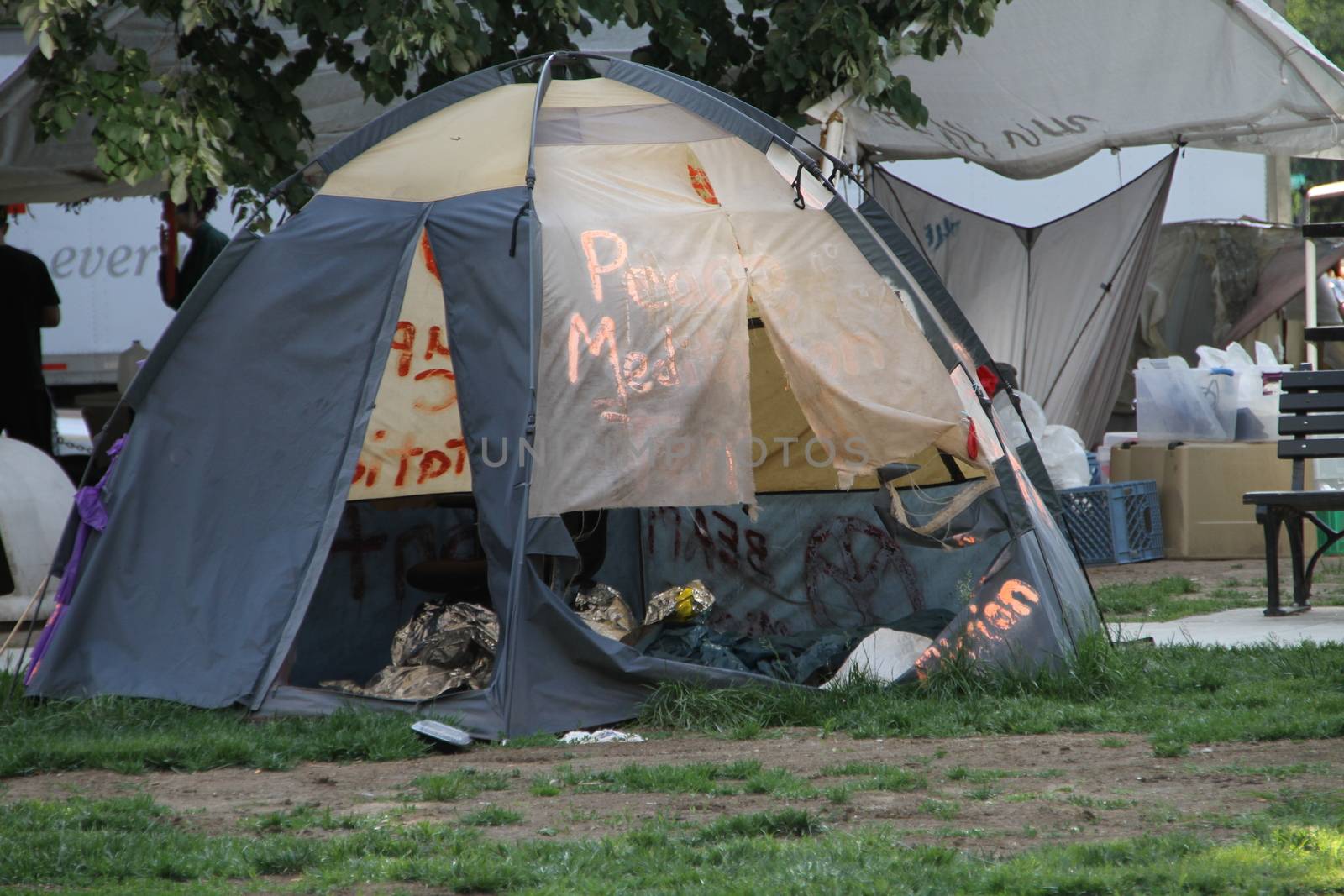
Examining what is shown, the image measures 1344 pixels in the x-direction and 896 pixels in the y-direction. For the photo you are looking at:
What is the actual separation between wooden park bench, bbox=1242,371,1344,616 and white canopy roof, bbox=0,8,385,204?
532cm

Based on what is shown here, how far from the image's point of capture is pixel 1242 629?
697 centimetres

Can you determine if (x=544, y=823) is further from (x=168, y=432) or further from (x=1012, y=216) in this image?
(x=1012, y=216)

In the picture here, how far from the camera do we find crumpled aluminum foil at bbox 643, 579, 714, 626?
6.64m

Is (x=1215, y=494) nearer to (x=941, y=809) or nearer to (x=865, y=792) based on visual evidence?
(x=865, y=792)

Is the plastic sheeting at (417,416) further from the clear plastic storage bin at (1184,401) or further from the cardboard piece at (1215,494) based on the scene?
the clear plastic storage bin at (1184,401)

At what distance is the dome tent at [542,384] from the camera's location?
215 inches

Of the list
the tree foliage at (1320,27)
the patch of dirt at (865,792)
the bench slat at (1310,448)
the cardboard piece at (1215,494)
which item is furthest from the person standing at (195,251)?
the tree foliage at (1320,27)

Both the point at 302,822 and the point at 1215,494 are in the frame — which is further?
the point at 1215,494

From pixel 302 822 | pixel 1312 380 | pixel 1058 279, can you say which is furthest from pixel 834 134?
pixel 302 822

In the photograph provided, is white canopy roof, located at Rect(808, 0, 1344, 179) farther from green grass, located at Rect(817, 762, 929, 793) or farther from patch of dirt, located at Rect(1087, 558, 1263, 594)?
green grass, located at Rect(817, 762, 929, 793)

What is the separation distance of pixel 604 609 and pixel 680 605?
32 cm

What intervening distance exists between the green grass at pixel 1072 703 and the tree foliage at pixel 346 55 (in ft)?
11.5

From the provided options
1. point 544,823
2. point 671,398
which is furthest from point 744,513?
point 544,823

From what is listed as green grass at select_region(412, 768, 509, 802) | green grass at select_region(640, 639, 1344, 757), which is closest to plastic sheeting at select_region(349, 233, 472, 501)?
green grass at select_region(640, 639, 1344, 757)
